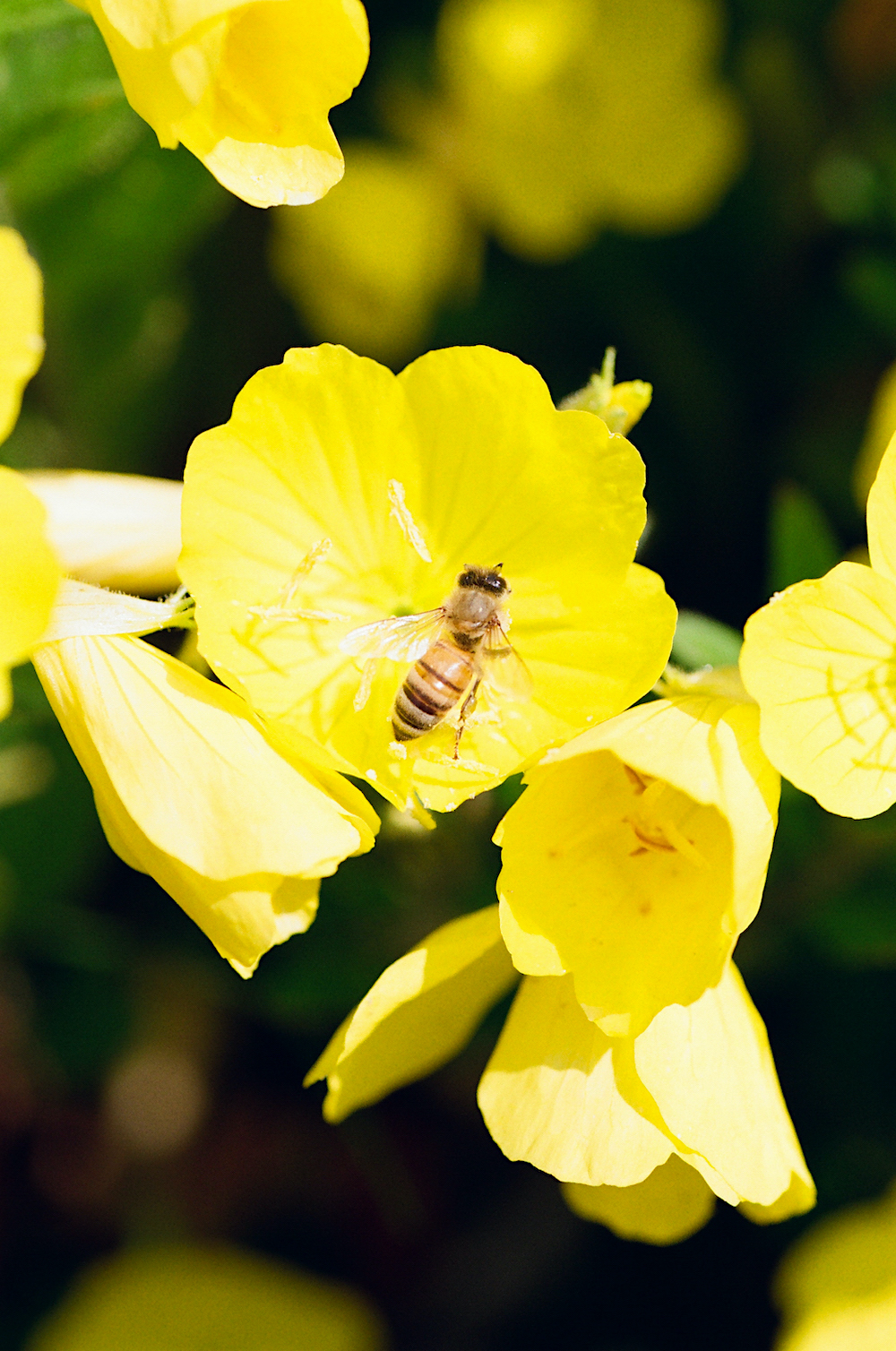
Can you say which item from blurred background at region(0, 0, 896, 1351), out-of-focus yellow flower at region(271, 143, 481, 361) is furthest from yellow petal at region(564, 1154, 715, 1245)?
out-of-focus yellow flower at region(271, 143, 481, 361)

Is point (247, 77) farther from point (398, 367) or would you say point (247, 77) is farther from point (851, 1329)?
point (851, 1329)

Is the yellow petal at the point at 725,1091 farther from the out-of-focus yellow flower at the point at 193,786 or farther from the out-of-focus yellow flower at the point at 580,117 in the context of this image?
the out-of-focus yellow flower at the point at 580,117

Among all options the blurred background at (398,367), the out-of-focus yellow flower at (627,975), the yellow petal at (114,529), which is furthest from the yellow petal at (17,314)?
the blurred background at (398,367)

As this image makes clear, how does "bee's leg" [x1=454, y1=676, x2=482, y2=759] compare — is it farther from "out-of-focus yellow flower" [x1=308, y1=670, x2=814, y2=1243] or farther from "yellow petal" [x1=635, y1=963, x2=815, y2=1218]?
"yellow petal" [x1=635, y1=963, x2=815, y2=1218]

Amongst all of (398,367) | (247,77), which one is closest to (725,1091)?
(247,77)

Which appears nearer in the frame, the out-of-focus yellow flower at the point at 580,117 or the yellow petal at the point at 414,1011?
the yellow petal at the point at 414,1011
